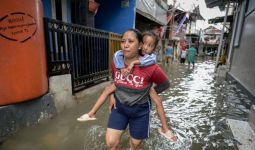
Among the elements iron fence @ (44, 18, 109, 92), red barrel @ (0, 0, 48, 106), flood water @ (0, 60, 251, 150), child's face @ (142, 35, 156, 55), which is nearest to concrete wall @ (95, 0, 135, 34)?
iron fence @ (44, 18, 109, 92)

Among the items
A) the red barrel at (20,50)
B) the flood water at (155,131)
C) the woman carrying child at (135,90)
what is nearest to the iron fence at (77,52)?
the red barrel at (20,50)

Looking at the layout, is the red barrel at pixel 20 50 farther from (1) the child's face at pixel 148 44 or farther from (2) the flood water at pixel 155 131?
(1) the child's face at pixel 148 44

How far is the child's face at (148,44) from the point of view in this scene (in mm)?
1903

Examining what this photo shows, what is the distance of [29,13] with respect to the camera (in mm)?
2811

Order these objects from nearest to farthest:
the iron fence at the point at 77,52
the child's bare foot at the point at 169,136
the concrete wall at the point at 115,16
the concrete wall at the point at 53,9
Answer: the child's bare foot at the point at 169,136
the iron fence at the point at 77,52
the concrete wall at the point at 53,9
the concrete wall at the point at 115,16

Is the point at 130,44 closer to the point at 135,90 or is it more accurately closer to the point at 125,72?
the point at 125,72

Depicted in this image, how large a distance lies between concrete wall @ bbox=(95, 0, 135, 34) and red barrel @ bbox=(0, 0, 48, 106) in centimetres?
585

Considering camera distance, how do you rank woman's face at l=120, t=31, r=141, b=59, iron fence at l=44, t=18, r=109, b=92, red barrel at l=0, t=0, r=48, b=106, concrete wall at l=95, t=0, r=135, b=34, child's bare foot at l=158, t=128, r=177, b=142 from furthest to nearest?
concrete wall at l=95, t=0, r=135, b=34
iron fence at l=44, t=18, r=109, b=92
red barrel at l=0, t=0, r=48, b=106
child's bare foot at l=158, t=128, r=177, b=142
woman's face at l=120, t=31, r=141, b=59

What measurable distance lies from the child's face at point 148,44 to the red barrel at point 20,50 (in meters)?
2.00

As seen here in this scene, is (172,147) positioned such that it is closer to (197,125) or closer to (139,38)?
(197,125)

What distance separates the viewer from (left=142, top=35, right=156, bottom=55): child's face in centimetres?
190

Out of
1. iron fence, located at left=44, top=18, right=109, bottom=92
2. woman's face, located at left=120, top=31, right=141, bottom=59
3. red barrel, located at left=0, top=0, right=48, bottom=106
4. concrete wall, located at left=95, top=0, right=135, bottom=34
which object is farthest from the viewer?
concrete wall, located at left=95, top=0, right=135, bottom=34

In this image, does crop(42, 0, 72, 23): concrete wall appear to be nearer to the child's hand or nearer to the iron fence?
the iron fence

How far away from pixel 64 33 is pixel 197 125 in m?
3.50
